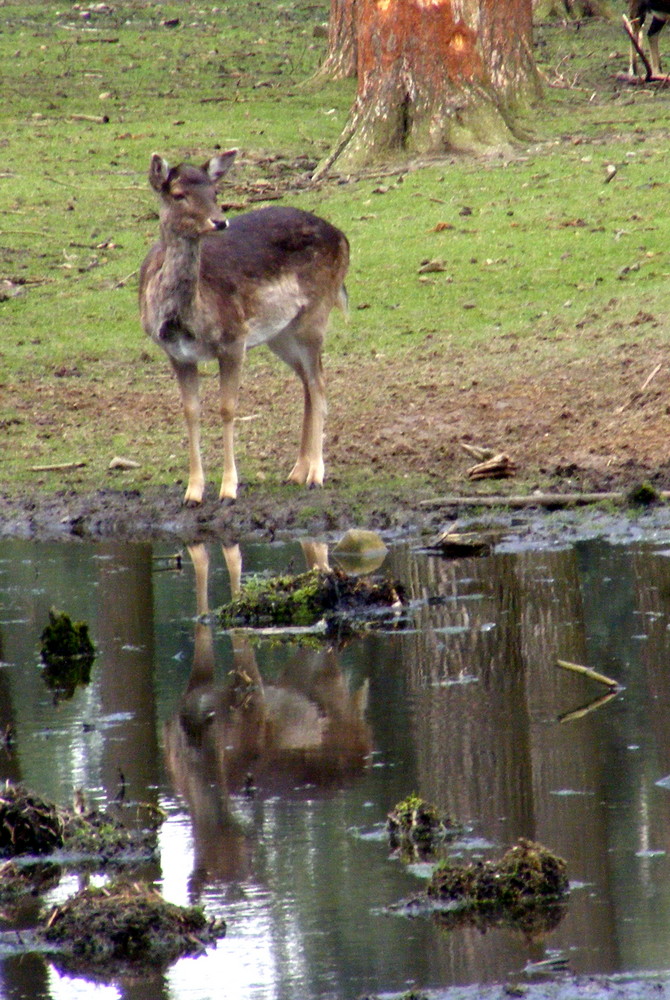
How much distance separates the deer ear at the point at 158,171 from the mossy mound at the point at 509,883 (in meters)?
5.58

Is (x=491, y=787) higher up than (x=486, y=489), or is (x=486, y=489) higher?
(x=486, y=489)

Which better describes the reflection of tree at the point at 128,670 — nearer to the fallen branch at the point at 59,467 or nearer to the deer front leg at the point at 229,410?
the deer front leg at the point at 229,410

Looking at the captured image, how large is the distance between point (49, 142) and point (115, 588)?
1089cm

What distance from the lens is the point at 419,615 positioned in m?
7.49

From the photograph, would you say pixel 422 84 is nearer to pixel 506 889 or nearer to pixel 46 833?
pixel 46 833

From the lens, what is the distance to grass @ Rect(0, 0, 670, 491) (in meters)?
12.0

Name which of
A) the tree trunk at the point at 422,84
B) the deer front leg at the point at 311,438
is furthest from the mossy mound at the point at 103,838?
the tree trunk at the point at 422,84

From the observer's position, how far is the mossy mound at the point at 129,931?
413 centimetres

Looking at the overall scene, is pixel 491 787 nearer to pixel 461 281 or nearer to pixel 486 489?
pixel 486 489

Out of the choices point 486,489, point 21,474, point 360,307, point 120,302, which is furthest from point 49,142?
point 486,489

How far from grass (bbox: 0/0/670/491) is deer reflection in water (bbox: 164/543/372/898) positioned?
3.55 meters

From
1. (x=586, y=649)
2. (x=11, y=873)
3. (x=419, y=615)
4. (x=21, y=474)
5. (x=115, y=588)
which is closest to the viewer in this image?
(x=11, y=873)

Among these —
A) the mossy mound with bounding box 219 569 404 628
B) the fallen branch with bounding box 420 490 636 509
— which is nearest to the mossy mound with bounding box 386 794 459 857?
the mossy mound with bounding box 219 569 404 628

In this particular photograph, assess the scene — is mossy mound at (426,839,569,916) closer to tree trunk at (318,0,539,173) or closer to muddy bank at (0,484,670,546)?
muddy bank at (0,484,670,546)
